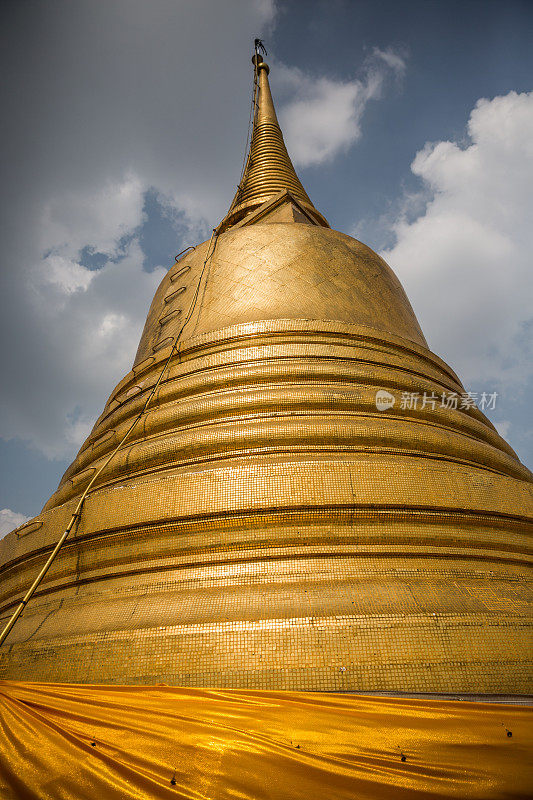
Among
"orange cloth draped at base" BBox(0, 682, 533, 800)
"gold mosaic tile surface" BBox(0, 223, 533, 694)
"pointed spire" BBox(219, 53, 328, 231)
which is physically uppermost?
"pointed spire" BBox(219, 53, 328, 231)

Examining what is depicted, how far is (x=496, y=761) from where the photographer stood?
1661mm

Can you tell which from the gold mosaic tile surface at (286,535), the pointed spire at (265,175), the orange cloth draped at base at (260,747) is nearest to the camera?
the orange cloth draped at base at (260,747)

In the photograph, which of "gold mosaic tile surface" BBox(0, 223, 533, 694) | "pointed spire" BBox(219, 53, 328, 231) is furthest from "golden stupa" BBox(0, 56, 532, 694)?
"pointed spire" BBox(219, 53, 328, 231)

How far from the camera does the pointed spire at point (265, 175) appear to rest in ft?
27.0

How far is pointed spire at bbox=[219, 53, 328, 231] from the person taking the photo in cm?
823

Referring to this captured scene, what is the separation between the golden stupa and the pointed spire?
126 inches

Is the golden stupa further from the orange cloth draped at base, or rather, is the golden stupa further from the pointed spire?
the pointed spire

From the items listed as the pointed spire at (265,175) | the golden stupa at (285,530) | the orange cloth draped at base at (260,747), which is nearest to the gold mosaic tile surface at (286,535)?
the golden stupa at (285,530)

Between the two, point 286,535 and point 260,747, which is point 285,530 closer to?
point 286,535

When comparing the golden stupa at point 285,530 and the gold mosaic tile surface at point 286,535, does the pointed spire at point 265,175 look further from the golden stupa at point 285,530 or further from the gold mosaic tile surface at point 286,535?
the gold mosaic tile surface at point 286,535

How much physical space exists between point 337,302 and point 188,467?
9.29ft

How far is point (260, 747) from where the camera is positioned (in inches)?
66.0


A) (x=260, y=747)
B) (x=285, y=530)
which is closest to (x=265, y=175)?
(x=285, y=530)

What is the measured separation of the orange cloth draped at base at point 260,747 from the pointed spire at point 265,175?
24.5 ft
